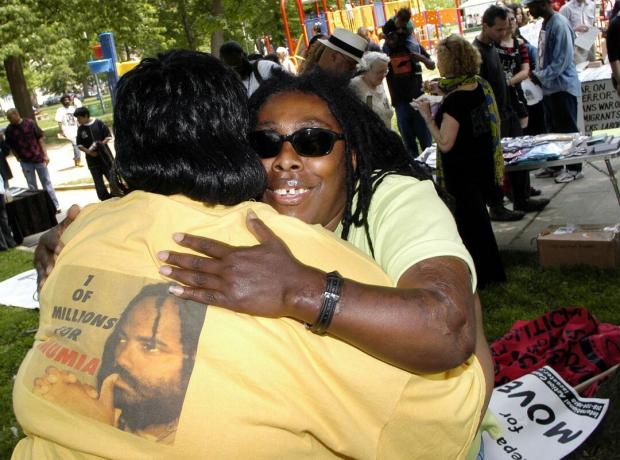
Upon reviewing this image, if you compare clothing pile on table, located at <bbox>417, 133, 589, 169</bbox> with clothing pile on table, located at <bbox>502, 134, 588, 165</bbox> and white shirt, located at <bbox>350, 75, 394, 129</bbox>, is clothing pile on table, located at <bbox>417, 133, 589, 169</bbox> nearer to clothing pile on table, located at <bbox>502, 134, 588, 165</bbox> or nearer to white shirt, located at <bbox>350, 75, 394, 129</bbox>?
clothing pile on table, located at <bbox>502, 134, 588, 165</bbox>

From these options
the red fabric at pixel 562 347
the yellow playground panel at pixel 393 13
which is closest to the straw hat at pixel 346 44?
the red fabric at pixel 562 347

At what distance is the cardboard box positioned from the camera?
5.24 m

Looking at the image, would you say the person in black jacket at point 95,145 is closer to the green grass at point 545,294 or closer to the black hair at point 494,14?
the black hair at point 494,14

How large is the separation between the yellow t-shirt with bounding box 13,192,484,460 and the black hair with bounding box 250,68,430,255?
626mm

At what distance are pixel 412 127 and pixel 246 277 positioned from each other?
819cm

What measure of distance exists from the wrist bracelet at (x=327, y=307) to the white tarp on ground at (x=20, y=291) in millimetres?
6870

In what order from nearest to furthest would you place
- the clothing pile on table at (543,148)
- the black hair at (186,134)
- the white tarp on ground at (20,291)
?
the black hair at (186,134) < the clothing pile on table at (543,148) < the white tarp on ground at (20,291)

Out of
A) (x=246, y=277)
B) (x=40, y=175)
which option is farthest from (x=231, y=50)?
(x=40, y=175)

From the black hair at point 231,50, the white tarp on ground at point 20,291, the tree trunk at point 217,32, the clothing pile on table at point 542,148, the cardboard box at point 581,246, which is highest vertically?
the tree trunk at point 217,32

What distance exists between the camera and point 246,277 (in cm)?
115

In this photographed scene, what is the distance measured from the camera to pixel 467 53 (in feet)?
16.2

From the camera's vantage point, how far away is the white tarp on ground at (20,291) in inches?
297

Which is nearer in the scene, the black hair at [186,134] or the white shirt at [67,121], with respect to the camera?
the black hair at [186,134]

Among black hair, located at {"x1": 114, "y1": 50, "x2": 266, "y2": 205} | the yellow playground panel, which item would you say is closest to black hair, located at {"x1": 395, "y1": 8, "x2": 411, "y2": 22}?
black hair, located at {"x1": 114, "y1": 50, "x2": 266, "y2": 205}
